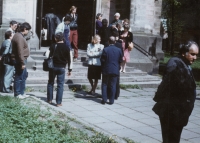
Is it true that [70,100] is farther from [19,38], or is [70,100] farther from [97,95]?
[19,38]

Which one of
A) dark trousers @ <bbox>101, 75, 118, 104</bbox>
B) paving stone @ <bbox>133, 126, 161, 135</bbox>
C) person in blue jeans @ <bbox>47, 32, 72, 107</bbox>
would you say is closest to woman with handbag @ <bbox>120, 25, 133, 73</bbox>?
dark trousers @ <bbox>101, 75, 118, 104</bbox>

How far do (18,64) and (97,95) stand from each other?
8.76 feet

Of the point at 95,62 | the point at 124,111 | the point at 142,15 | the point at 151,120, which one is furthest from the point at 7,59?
the point at 142,15

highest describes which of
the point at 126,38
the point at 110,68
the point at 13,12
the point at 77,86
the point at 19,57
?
the point at 13,12

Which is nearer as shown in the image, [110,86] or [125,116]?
[125,116]

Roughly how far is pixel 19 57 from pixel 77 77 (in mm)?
3695

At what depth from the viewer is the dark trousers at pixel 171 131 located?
5.21 m

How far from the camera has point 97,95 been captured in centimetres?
1086

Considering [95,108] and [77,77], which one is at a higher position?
[77,77]

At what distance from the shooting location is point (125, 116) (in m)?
8.59

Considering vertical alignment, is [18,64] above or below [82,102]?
above

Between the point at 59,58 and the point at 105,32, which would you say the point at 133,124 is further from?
the point at 105,32

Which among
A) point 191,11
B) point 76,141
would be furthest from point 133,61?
point 191,11

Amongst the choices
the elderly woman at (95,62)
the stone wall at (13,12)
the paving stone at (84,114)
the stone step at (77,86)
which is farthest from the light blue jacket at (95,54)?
the stone wall at (13,12)
